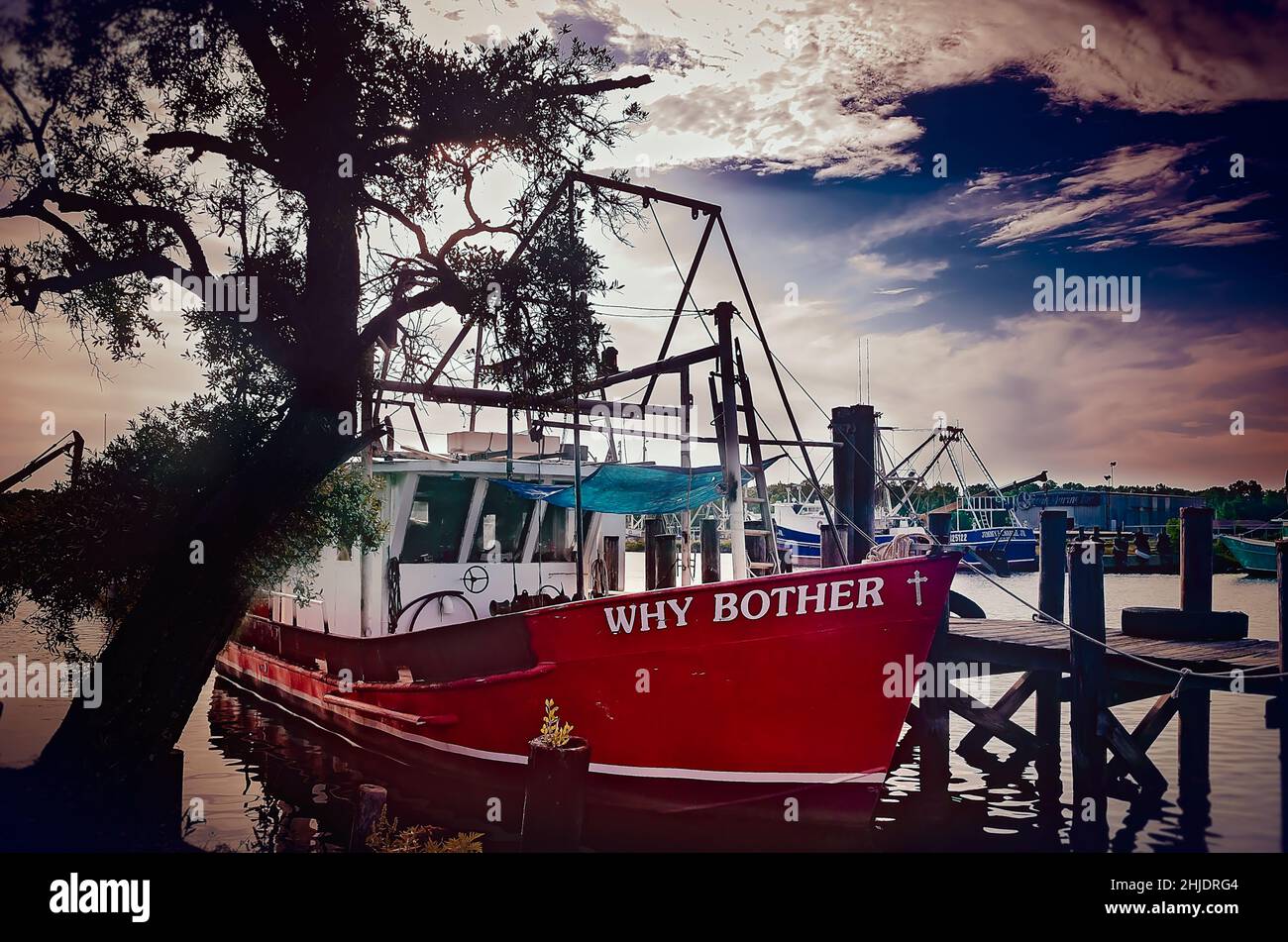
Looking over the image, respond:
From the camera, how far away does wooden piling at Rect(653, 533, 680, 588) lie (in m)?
11.5

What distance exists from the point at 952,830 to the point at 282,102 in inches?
405

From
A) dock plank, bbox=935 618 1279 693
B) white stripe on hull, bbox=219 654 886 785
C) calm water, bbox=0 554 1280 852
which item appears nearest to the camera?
white stripe on hull, bbox=219 654 886 785

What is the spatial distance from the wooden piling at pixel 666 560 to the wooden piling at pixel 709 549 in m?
1.55

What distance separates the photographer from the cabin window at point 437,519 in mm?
11438

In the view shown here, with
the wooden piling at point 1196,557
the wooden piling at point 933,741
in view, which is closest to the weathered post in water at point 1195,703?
the wooden piling at point 1196,557

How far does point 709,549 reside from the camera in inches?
386

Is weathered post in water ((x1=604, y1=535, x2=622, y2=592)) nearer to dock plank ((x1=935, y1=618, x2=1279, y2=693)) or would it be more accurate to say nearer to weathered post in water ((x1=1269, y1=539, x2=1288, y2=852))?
dock plank ((x1=935, y1=618, x2=1279, y2=693))

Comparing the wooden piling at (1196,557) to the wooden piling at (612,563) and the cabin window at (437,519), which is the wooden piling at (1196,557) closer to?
the wooden piling at (612,563)

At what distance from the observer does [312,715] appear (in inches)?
522

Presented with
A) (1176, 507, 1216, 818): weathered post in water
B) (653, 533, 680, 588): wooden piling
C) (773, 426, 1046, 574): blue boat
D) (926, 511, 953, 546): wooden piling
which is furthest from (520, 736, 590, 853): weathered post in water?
(773, 426, 1046, 574): blue boat

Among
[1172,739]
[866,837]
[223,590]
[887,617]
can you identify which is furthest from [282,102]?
[1172,739]

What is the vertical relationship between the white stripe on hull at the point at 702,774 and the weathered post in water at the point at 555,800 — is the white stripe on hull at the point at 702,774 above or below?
below

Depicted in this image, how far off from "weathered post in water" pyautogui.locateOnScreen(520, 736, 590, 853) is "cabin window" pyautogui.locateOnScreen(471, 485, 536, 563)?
587cm
